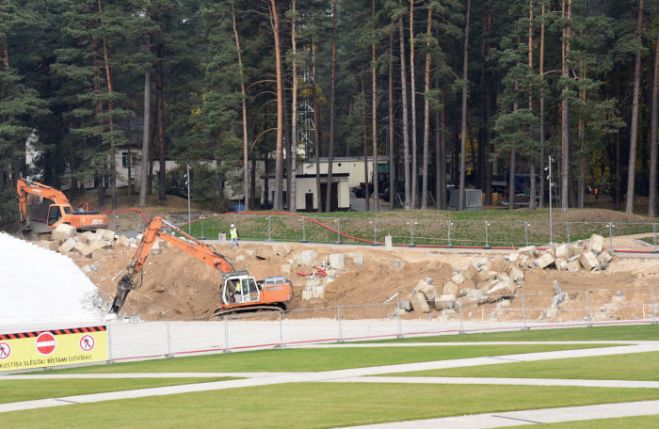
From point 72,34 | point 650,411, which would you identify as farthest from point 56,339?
point 72,34

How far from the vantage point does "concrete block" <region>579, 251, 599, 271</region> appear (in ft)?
151

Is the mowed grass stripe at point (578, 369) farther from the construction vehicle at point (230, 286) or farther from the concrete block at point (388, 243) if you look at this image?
the concrete block at point (388, 243)

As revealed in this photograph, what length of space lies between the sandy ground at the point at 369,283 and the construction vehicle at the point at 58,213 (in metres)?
7.60

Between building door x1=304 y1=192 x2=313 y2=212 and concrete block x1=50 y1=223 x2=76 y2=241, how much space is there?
77.2 feet

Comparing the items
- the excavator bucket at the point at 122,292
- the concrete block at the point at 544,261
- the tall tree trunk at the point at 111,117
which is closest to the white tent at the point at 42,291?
the excavator bucket at the point at 122,292

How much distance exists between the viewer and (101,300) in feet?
164

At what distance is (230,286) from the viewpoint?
4622 centimetres

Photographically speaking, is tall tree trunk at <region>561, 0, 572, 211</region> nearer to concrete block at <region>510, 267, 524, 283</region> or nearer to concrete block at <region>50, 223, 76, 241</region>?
concrete block at <region>510, 267, 524, 283</region>

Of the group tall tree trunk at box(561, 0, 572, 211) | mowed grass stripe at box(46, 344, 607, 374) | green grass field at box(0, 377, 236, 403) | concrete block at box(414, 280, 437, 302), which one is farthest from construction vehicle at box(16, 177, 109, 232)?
green grass field at box(0, 377, 236, 403)

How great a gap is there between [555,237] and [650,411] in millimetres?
37120

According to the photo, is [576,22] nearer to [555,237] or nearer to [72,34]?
[555,237]

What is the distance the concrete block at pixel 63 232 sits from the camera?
6168cm

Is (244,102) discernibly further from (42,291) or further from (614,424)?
(614,424)

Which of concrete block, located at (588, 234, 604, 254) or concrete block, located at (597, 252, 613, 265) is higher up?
concrete block, located at (588, 234, 604, 254)
